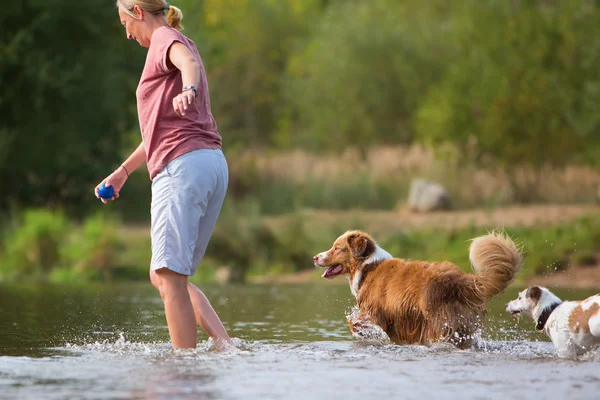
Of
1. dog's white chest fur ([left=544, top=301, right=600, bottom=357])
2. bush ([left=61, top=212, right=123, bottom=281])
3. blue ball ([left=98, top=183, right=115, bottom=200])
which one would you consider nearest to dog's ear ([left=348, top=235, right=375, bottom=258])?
dog's white chest fur ([left=544, top=301, right=600, bottom=357])

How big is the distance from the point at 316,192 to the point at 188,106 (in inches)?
744

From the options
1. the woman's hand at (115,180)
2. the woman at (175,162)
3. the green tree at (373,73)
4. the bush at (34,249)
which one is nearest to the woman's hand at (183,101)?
the woman at (175,162)

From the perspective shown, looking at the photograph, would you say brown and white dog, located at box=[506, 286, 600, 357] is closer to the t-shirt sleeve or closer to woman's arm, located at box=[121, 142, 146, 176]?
woman's arm, located at box=[121, 142, 146, 176]

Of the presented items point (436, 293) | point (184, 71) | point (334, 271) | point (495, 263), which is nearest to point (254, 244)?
point (334, 271)

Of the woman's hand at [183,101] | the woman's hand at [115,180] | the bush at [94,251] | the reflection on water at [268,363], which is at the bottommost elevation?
the reflection on water at [268,363]

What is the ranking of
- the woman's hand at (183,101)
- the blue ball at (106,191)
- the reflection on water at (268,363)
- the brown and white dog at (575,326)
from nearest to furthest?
the reflection on water at (268,363) < the woman's hand at (183,101) < the blue ball at (106,191) < the brown and white dog at (575,326)

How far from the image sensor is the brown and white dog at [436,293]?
7.68 m

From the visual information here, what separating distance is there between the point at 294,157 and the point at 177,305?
25.2m

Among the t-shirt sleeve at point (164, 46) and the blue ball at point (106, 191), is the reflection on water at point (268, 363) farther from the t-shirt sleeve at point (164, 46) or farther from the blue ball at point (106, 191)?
the t-shirt sleeve at point (164, 46)

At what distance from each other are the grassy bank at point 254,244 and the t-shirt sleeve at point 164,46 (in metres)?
12.5

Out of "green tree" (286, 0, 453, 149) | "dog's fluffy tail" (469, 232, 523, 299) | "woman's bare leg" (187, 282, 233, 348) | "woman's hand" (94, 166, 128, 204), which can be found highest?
"green tree" (286, 0, 453, 149)

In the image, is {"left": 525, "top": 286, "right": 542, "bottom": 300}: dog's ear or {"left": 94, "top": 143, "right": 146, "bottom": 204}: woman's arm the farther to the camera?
{"left": 525, "top": 286, "right": 542, "bottom": 300}: dog's ear

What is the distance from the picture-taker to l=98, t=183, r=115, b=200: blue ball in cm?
708

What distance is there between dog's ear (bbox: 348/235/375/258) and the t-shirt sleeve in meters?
2.84
